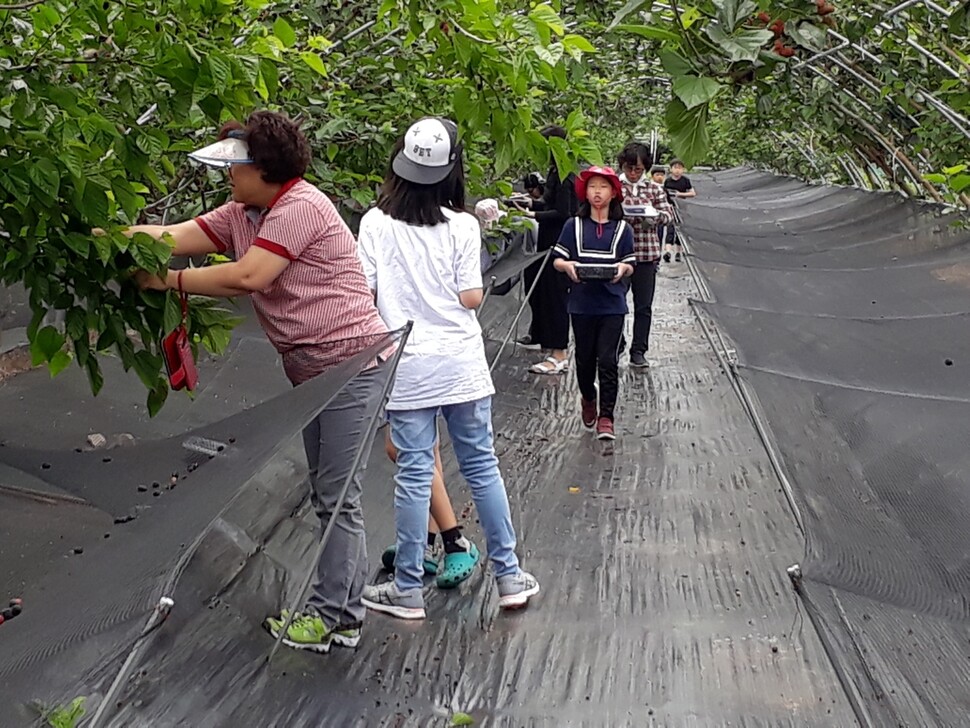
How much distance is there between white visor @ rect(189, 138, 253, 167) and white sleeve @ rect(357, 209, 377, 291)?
Result: 547 millimetres

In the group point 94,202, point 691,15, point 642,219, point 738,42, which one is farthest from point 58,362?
point 642,219

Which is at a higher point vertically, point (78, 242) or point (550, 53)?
point (550, 53)

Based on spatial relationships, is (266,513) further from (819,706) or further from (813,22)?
(813,22)

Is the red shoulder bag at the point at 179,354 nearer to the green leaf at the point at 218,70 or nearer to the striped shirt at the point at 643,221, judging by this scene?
the green leaf at the point at 218,70

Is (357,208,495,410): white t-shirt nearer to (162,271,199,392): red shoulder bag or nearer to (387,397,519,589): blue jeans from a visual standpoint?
(387,397,519,589): blue jeans

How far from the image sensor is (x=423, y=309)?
3193 millimetres

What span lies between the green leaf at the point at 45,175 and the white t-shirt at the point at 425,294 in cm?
135

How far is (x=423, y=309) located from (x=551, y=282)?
3.90 meters

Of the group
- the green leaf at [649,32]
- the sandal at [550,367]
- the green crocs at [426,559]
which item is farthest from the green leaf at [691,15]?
the sandal at [550,367]

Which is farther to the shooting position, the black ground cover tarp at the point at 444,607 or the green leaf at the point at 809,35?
the black ground cover tarp at the point at 444,607

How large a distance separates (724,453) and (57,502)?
3429mm

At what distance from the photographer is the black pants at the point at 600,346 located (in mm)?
5328

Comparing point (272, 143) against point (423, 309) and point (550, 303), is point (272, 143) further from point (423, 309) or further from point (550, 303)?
point (550, 303)

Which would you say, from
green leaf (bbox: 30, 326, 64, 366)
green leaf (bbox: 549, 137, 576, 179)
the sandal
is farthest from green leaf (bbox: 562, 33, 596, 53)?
the sandal
